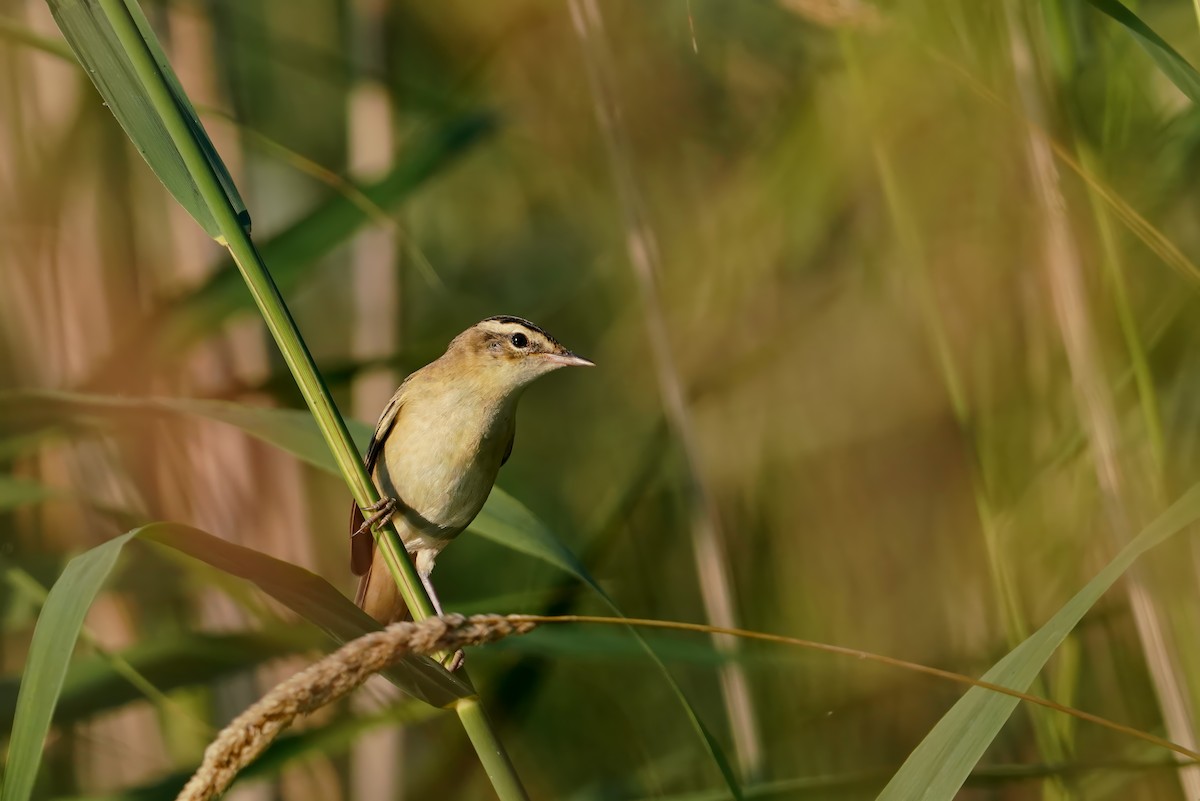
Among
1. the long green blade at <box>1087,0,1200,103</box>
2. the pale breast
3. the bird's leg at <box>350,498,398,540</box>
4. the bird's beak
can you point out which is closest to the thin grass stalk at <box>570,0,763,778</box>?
the bird's beak

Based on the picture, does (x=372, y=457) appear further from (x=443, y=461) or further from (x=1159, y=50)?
(x=1159, y=50)

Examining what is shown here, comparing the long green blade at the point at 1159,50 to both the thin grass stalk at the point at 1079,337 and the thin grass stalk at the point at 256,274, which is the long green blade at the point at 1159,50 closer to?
the thin grass stalk at the point at 1079,337

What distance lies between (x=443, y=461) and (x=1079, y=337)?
130 centimetres

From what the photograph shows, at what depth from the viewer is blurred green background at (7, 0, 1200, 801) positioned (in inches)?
85.4

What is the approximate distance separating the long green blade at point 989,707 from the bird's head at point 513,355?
125cm

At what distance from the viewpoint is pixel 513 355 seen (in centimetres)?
248

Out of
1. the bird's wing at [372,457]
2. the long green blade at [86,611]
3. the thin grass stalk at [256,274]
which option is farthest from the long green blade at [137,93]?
the bird's wing at [372,457]

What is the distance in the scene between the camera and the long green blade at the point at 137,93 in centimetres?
137

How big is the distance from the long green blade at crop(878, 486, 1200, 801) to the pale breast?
1.13 meters

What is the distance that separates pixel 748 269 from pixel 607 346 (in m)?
0.59

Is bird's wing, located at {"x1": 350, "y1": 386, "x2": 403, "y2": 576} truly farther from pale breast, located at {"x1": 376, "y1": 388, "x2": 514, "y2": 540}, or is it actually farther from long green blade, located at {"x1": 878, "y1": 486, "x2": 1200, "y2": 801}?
long green blade, located at {"x1": 878, "y1": 486, "x2": 1200, "y2": 801}

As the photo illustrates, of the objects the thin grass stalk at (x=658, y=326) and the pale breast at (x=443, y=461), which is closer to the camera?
the pale breast at (x=443, y=461)

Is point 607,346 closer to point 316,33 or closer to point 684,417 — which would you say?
point 684,417

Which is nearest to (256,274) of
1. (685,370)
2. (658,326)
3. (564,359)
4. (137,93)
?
(137,93)
